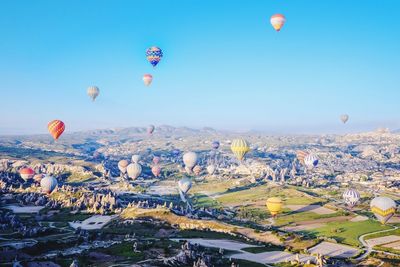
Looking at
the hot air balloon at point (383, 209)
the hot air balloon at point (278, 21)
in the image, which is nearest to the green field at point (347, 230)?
the hot air balloon at point (383, 209)

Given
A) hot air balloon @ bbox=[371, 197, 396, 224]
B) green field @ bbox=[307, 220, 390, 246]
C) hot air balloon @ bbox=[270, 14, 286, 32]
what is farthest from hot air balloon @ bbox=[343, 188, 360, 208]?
hot air balloon @ bbox=[270, 14, 286, 32]

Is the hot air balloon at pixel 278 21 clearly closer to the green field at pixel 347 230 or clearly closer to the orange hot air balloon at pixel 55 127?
the green field at pixel 347 230

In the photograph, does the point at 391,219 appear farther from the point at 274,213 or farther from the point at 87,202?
the point at 87,202

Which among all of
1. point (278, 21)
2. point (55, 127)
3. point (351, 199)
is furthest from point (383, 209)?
point (55, 127)

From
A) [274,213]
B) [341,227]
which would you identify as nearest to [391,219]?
[341,227]

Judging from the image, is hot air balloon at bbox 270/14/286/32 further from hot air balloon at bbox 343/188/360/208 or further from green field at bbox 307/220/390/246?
hot air balloon at bbox 343/188/360/208

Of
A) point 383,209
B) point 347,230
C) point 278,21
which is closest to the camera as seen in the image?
point 278,21

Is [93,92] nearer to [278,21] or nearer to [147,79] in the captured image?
[147,79]
